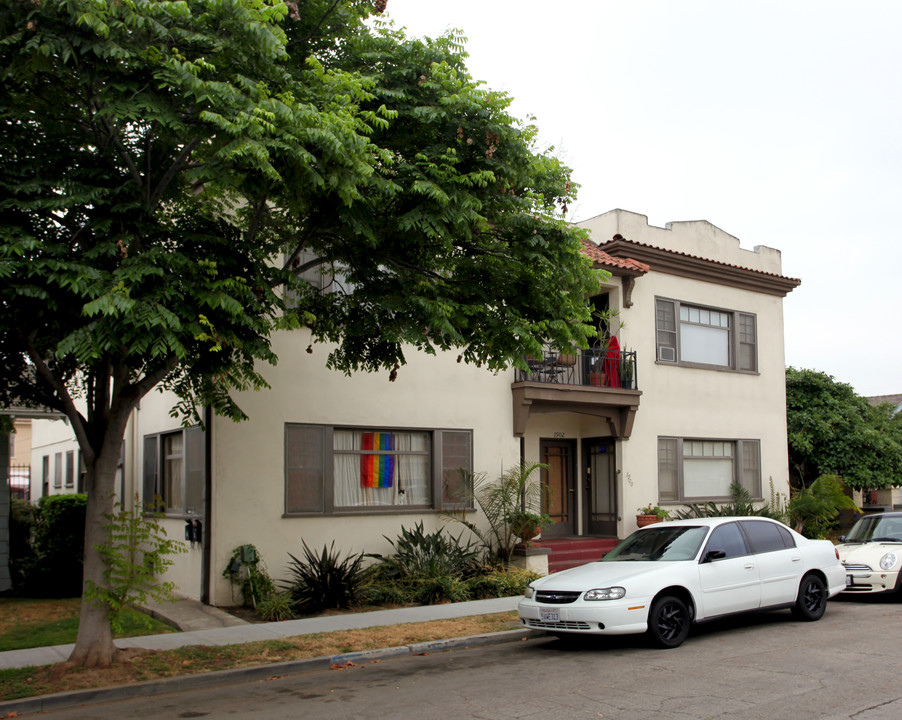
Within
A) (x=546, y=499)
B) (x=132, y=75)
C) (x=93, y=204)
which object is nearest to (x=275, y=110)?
(x=132, y=75)

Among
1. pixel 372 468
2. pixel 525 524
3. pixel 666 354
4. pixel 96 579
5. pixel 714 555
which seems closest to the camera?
pixel 96 579

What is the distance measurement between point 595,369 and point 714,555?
8.11 m

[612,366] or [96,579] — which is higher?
[612,366]

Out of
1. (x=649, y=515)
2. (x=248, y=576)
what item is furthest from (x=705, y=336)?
(x=248, y=576)

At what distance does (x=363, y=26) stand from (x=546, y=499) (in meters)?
11.0

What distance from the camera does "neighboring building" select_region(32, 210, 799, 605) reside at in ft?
45.0

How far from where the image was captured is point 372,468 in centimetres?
1488

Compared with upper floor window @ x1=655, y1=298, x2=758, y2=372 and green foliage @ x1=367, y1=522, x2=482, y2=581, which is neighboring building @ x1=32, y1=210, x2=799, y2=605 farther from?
green foliage @ x1=367, y1=522, x2=482, y2=581

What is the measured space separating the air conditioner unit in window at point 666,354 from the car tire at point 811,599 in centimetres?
830

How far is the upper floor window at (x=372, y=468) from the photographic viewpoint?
1405 cm

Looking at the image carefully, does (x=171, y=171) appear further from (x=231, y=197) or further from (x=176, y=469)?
(x=176, y=469)

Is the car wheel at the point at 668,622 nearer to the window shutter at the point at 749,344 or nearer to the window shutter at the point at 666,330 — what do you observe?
the window shutter at the point at 666,330

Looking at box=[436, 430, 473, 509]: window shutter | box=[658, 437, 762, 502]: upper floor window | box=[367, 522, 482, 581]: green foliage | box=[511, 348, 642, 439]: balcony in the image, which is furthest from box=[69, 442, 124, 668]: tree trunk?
box=[658, 437, 762, 502]: upper floor window

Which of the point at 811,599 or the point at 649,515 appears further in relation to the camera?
the point at 649,515
